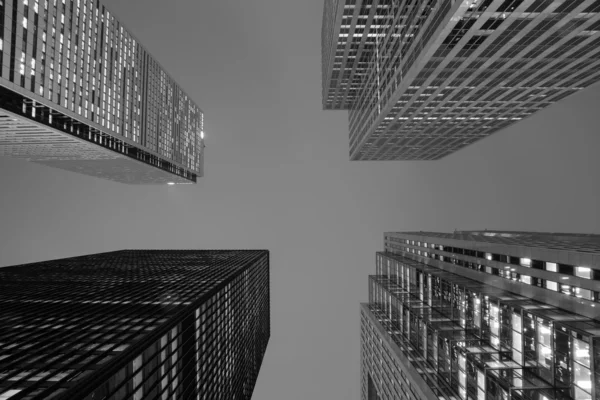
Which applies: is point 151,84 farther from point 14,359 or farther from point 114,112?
point 14,359

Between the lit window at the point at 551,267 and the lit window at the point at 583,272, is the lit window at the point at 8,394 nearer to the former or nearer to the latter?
the lit window at the point at 583,272

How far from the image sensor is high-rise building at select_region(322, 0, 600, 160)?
180ft

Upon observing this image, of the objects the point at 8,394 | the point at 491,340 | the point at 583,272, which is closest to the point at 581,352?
the point at 583,272

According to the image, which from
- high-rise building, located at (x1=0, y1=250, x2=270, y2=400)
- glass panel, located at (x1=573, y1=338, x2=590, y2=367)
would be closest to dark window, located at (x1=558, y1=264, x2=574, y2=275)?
glass panel, located at (x1=573, y1=338, x2=590, y2=367)

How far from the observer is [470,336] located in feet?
172

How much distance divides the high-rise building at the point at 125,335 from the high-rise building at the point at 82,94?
36.0 m

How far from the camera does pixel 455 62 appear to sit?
66.9 metres

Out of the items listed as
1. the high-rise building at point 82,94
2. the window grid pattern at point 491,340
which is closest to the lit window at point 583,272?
the window grid pattern at point 491,340

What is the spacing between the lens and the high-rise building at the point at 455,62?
55.0 meters

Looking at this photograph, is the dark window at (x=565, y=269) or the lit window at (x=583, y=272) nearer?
the lit window at (x=583, y=272)

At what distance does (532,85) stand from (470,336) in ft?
187

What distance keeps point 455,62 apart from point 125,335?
6753cm

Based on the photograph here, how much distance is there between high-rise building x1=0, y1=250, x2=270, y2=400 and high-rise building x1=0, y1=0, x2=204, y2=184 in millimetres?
36046

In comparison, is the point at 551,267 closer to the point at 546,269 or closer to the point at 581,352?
the point at 546,269
